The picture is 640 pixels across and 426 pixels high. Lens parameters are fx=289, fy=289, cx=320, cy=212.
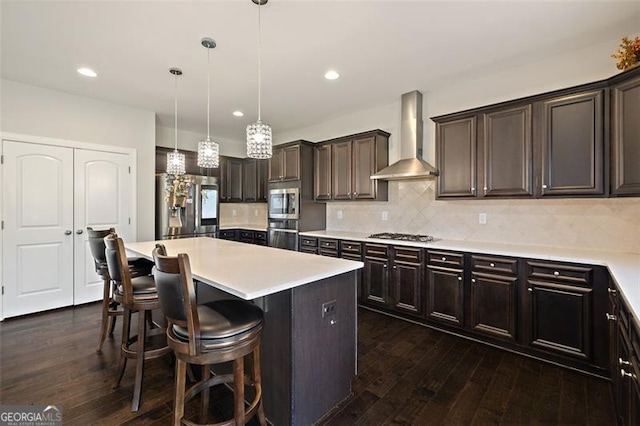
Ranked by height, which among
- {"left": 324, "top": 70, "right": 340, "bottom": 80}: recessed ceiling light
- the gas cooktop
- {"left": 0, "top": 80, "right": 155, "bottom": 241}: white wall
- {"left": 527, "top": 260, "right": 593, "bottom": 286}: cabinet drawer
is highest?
{"left": 324, "top": 70, "right": 340, "bottom": 80}: recessed ceiling light

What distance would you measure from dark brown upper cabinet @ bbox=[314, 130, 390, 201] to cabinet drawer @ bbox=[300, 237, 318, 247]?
2.26 ft

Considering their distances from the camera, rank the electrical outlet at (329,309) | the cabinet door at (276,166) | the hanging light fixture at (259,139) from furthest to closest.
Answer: the cabinet door at (276,166) < the hanging light fixture at (259,139) < the electrical outlet at (329,309)

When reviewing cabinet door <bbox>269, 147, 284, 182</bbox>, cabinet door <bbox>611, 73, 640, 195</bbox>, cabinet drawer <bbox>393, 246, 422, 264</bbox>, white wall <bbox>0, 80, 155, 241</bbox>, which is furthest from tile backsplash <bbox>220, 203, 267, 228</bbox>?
cabinet door <bbox>611, 73, 640, 195</bbox>

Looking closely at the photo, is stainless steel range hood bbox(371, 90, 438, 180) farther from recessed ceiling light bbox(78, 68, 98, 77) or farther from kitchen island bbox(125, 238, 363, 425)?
recessed ceiling light bbox(78, 68, 98, 77)

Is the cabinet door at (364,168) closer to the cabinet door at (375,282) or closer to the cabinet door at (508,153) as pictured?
the cabinet door at (375,282)

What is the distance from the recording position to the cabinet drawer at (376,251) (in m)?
3.46

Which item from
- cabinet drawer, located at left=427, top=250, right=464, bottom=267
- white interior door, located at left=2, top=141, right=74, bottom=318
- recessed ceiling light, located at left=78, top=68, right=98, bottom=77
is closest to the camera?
cabinet drawer, located at left=427, top=250, right=464, bottom=267

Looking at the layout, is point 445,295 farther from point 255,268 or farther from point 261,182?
point 261,182

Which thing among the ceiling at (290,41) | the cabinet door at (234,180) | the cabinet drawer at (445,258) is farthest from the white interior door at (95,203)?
the cabinet drawer at (445,258)

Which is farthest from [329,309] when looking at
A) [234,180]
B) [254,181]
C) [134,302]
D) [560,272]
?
[234,180]

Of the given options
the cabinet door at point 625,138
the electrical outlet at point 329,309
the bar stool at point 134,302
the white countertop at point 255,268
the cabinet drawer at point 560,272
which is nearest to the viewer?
the white countertop at point 255,268

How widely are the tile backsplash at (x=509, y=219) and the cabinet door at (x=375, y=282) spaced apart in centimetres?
74

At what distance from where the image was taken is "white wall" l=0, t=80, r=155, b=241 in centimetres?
337

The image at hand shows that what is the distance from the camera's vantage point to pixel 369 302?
3.65 m
